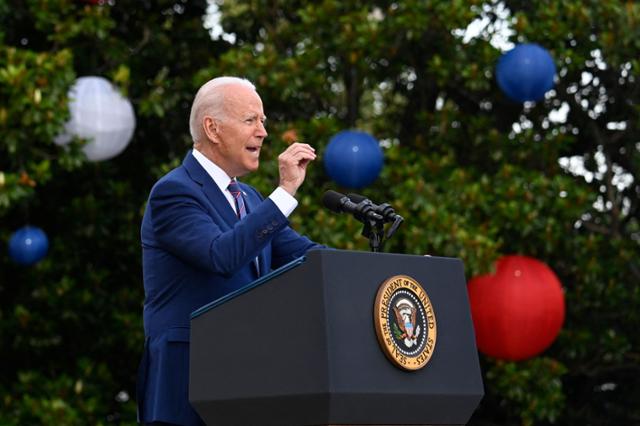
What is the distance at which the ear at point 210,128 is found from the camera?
3.15 m

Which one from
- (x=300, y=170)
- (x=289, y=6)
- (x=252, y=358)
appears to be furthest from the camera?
(x=289, y=6)

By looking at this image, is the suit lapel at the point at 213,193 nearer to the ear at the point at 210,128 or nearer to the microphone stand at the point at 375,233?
the ear at the point at 210,128

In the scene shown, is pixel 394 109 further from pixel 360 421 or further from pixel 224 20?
pixel 360 421

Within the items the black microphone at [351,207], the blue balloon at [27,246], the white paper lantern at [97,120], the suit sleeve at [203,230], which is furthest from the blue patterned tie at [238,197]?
the blue balloon at [27,246]

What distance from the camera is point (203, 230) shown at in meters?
2.91

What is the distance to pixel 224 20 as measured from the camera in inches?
394

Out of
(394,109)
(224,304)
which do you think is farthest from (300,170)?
(394,109)

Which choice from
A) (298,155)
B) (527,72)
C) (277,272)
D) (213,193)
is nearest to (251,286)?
(277,272)

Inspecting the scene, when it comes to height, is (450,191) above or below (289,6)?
below

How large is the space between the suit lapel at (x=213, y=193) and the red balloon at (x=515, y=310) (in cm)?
496

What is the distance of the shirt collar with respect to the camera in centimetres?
317

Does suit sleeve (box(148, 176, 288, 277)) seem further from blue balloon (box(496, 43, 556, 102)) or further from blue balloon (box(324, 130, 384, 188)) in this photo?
blue balloon (box(496, 43, 556, 102))

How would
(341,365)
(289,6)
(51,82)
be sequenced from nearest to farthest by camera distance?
(341,365) → (51,82) → (289,6)

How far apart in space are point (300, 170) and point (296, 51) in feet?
21.2
